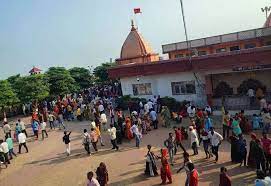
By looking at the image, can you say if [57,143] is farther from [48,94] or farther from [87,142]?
[48,94]

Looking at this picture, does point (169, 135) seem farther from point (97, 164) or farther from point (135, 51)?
point (135, 51)

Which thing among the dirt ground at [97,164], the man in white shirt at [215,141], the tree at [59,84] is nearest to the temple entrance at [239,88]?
the dirt ground at [97,164]

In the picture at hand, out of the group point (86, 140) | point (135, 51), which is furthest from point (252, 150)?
point (135, 51)

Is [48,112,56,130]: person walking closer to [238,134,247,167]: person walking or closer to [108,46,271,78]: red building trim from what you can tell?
[108,46,271,78]: red building trim

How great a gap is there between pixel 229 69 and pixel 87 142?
11.0 meters

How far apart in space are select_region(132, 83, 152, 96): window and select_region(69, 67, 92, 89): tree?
1587cm

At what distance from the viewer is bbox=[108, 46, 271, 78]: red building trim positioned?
73.7 ft

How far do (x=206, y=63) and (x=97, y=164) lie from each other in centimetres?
1101

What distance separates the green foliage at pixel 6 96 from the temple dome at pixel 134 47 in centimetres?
1062

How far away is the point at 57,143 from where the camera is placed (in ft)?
72.9

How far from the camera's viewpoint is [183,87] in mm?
27266

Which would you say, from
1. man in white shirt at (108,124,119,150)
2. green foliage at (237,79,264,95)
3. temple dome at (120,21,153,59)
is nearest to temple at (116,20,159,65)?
temple dome at (120,21,153,59)

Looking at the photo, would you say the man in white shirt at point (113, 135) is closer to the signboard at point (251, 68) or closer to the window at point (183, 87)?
the window at point (183, 87)

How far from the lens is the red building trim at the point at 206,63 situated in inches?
885
